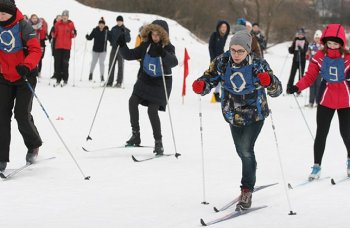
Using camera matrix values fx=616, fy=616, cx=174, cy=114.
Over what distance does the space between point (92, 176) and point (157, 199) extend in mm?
1033

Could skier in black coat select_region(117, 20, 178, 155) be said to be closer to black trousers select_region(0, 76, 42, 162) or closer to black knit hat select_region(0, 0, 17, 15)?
black trousers select_region(0, 76, 42, 162)

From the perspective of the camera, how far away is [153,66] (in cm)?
732

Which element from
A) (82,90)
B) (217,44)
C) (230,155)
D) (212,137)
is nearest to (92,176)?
(230,155)

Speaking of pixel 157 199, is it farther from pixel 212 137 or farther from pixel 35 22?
pixel 35 22

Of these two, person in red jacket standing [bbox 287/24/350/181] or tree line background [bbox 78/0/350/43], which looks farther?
tree line background [bbox 78/0/350/43]

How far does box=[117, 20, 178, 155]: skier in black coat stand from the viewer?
7.17 meters

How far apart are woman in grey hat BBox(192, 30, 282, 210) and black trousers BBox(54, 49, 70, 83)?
10106 mm

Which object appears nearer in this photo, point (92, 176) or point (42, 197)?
point (42, 197)

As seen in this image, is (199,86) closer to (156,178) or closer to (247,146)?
(247,146)

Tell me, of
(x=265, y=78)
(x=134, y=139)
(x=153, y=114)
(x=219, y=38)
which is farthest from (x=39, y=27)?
(x=265, y=78)

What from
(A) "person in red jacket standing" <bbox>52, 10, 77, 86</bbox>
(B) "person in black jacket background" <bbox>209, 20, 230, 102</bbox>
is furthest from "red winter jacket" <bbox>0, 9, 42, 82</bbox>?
(A) "person in red jacket standing" <bbox>52, 10, 77, 86</bbox>

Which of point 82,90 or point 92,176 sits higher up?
point 92,176

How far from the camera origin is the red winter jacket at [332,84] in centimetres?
614

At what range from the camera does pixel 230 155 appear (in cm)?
792
